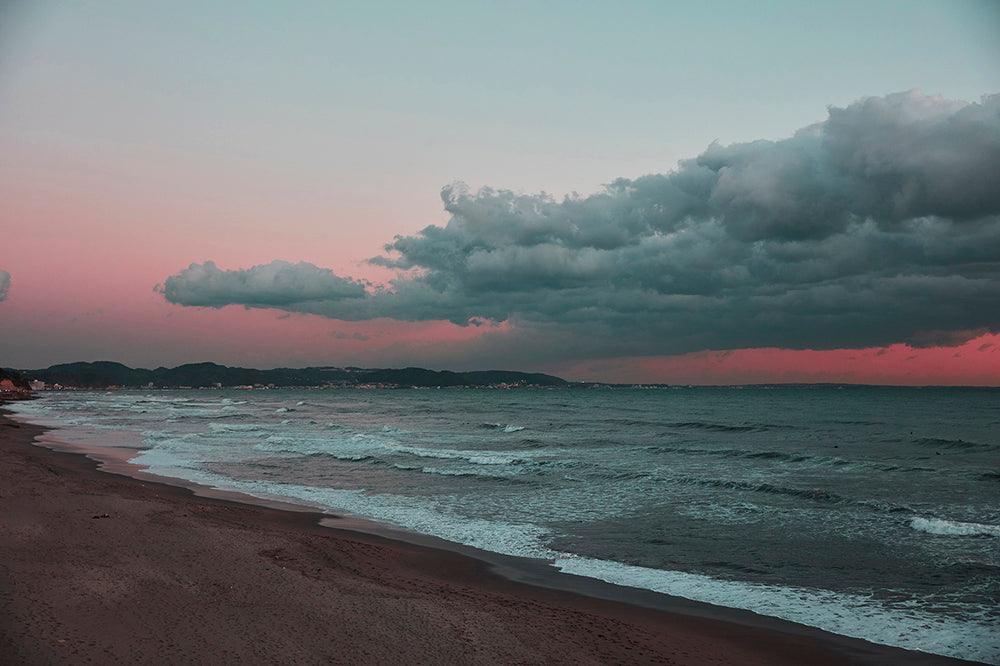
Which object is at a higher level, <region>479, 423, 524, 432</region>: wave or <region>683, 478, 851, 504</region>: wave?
<region>683, 478, 851, 504</region>: wave

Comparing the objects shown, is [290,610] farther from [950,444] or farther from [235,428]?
[235,428]

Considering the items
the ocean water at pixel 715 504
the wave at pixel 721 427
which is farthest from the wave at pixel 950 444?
the wave at pixel 721 427

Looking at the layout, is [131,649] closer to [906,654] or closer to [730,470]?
[906,654]

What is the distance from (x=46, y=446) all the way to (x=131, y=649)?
3139 cm

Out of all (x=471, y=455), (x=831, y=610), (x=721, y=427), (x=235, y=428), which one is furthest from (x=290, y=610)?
(x=721, y=427)

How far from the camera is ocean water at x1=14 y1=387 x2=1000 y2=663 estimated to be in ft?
35.9

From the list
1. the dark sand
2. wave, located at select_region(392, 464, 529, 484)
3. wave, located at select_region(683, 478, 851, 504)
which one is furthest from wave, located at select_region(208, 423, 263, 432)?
the dark sand

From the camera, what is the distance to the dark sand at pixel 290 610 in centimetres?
698

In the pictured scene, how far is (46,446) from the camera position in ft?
105

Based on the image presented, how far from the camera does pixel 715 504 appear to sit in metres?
18.8

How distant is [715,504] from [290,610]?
1377 cm

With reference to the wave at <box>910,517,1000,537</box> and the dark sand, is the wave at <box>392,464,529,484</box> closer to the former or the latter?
the dark sand

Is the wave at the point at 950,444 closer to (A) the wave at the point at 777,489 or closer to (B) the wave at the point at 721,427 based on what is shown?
(B) the wave at the point at 721,427

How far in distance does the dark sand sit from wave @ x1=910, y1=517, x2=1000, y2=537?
26.8 feet
